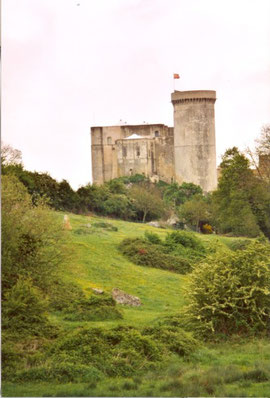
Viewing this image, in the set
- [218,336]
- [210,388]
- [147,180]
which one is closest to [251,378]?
[210,388]

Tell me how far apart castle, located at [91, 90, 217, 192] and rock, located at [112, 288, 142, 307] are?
42.8m

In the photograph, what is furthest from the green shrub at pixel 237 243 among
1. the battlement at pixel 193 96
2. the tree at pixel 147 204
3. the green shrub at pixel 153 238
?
the battlement at pixel 193 96

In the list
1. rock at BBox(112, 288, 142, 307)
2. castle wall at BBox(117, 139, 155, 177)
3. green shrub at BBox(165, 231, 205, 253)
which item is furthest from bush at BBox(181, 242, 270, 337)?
castle wall at BBox(117, 139, 155, 177)

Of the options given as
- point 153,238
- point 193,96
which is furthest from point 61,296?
point 193,96

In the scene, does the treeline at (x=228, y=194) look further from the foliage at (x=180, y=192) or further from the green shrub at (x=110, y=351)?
the green shrub at (x=110, y=351)

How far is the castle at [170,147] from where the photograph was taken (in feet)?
222

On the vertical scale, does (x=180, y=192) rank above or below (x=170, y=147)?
below

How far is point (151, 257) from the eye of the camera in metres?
30.6

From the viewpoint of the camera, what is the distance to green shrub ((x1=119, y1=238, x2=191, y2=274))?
30.1 m

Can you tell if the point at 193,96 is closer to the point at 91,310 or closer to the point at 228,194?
the point at 228,194

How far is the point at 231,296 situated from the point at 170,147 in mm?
52132

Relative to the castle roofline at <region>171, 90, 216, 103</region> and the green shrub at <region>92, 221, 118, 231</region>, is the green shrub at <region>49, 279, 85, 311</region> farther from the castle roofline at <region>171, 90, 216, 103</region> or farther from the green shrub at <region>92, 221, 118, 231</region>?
the castle roofline at <region>171, 90, 216, 103</region>

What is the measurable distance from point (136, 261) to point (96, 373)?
16.2 m

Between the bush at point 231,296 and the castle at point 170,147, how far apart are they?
1876 inches
